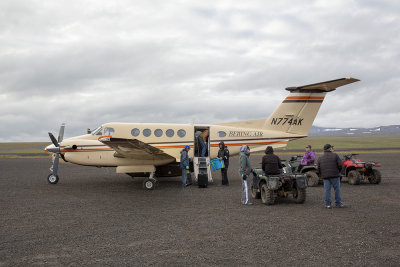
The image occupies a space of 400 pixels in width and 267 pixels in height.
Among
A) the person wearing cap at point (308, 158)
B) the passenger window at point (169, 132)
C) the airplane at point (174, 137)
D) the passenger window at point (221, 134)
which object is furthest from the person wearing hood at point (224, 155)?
the person wearing cap at point (308, 158)

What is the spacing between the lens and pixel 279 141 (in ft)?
53.3

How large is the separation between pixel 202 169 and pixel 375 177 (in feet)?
26.5

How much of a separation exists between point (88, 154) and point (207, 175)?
5.92 meters

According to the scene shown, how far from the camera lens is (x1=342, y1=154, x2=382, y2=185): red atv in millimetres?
14102

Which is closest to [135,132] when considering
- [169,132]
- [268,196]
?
[169,132]

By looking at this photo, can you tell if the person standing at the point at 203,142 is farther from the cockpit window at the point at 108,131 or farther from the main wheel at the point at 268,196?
the main wheel at the point at 268,196

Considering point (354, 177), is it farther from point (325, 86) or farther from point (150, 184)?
point (150, 184)

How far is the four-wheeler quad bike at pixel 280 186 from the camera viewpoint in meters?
9.70

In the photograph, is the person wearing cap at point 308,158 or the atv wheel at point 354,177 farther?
the person wearing cap at point 308,158

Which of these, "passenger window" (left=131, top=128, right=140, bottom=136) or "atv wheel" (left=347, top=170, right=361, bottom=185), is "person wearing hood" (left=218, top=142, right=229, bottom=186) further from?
"atv wheel" (left=347, top=170, right=361, bottom=185)

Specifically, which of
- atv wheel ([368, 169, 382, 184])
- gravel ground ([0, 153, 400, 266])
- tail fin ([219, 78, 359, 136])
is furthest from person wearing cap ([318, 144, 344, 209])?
tail fin ([219, 78, 359, 136])

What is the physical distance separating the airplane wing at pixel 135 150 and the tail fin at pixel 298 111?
607cm

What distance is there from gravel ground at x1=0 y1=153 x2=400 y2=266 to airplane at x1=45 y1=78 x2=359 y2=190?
3.02 m

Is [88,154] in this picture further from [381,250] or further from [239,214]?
[381,250]
